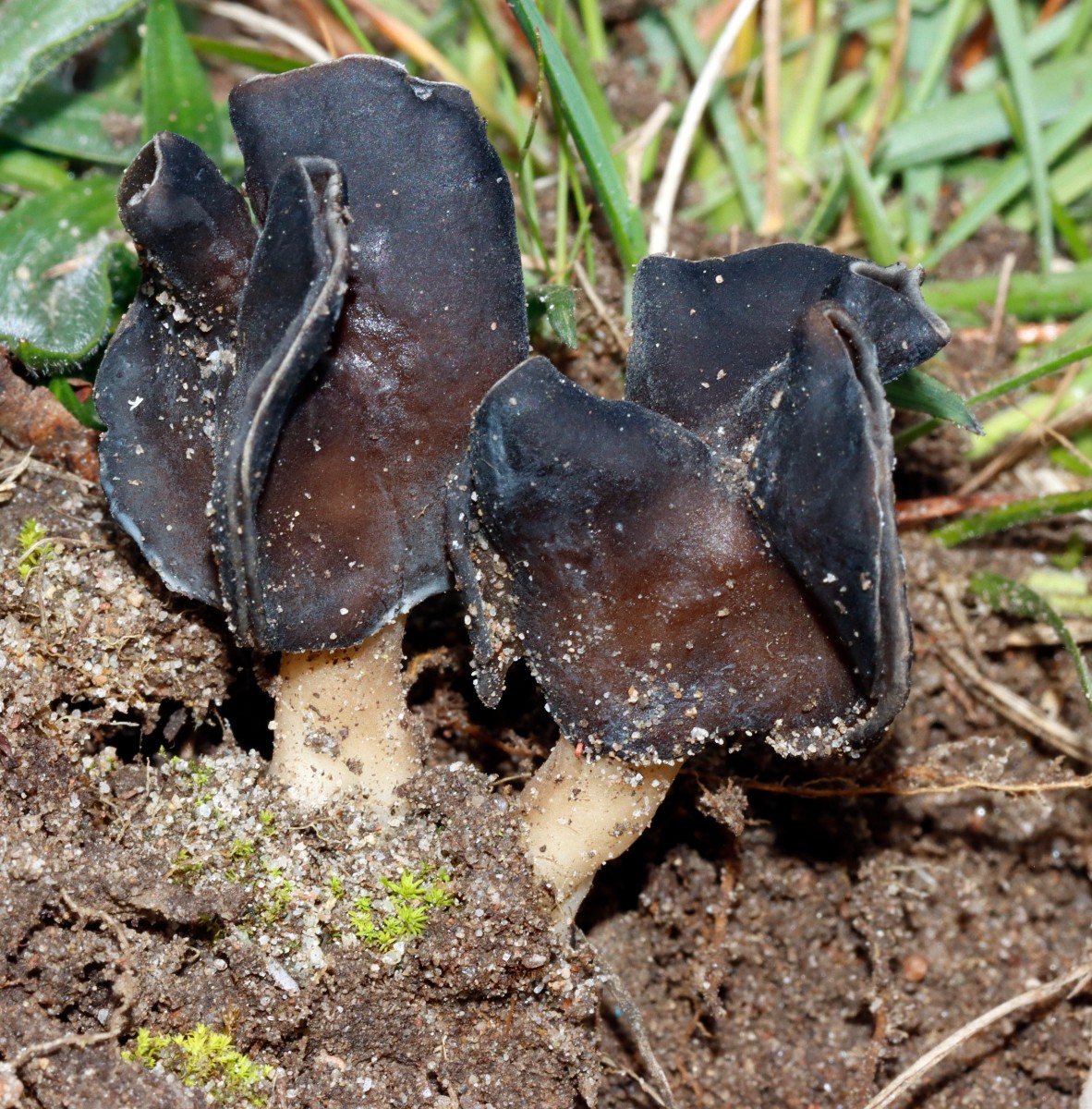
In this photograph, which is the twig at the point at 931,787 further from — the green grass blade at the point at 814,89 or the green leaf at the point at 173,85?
the green leaf at the point at 173,85

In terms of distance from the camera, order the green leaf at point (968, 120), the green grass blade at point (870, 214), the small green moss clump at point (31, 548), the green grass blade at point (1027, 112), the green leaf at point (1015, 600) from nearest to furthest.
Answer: the small green moss clump at point (31, 548)
the green leaf at point (1015, 600)
the green grass blade at point (870, 214)
the green grass blade at point (1027, 112)
the green leaf at point (968, 120)

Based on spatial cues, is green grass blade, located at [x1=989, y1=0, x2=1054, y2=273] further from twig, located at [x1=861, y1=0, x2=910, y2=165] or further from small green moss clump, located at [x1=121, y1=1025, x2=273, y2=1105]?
small green moss clump, located at [x1=121, y1=1025, x2=273, y2=1105]

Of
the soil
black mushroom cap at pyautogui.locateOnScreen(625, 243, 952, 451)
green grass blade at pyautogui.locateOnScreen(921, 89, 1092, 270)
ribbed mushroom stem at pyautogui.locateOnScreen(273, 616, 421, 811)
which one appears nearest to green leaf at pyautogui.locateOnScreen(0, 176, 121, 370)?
the soil

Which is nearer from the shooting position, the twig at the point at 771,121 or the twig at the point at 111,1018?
the twig at the point at 111,1018

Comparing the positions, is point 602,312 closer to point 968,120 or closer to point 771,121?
point 771,121

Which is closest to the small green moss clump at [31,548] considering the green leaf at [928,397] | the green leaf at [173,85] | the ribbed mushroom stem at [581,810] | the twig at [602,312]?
the ribbed mushroom stem at [581,810]

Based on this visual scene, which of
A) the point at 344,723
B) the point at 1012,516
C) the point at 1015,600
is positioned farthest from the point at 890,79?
the point at 344,723
